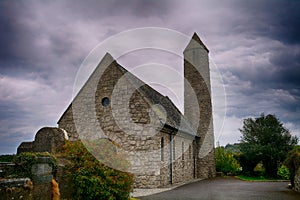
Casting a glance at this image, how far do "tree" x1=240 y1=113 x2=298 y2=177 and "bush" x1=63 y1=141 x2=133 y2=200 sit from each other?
22952 millimetres

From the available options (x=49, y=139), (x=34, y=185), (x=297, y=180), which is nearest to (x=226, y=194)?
(x=297, y=180)

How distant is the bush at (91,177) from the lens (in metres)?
9.05

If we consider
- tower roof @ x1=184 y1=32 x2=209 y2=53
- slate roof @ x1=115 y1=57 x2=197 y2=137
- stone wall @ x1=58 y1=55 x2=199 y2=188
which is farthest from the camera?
tower roof @ x1=184 y1=32 x2=209 y2=53

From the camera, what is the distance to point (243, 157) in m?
31.3

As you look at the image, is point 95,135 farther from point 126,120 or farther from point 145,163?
point 145,163

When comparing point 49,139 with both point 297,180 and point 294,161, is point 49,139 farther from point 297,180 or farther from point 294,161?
point 297,180

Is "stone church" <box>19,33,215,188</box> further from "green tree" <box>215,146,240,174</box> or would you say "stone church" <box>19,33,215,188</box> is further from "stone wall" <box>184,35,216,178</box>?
"green tree" <box>215,146,240,174</box>

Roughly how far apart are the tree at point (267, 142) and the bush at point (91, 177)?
2295 centimetres

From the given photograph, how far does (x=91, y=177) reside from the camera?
9195mm

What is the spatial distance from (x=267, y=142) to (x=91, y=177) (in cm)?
2529

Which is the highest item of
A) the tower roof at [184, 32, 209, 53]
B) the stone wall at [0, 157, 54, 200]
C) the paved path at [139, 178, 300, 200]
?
the tower roof at [184, 32, 209, 53]

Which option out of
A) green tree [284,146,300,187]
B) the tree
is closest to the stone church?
green tree [284,146,300,187]

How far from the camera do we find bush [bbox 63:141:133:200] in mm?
9047

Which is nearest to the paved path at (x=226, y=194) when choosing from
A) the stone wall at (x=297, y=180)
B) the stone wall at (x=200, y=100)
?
the stone wall at (x=297, y=180)
